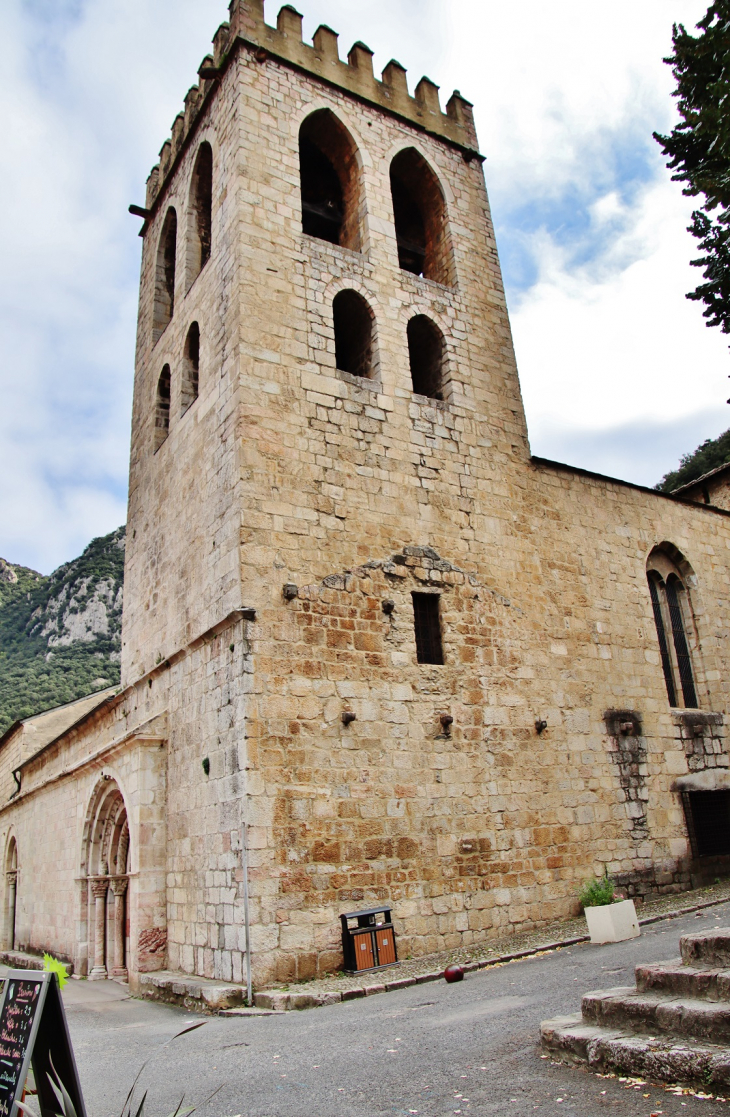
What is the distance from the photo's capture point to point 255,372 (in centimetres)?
956

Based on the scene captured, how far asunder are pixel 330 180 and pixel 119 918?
488 inches

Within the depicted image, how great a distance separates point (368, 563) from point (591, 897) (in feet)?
17.0

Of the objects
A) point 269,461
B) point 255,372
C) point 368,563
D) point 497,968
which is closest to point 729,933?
point 497,968

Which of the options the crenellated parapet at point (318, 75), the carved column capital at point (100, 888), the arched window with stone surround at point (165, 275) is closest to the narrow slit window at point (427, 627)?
the carved column capital at point (100, 888)

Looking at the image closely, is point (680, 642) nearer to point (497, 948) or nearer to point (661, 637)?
point (661, 637)

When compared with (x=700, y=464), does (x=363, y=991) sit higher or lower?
lower

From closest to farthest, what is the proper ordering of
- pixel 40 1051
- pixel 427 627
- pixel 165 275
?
pixel 40 1051 → pixel 427 627 → pixel 165 275

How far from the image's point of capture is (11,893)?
19.1m

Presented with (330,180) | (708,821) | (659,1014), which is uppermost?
(330,180)

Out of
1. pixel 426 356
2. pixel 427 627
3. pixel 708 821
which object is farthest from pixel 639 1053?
pixel 426 356

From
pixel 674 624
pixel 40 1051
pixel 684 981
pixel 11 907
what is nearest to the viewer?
pixel 40 1051

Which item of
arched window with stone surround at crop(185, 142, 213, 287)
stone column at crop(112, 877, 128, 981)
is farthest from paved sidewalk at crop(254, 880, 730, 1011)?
arched window with stone surround at crop(185, 142, 213, 287)

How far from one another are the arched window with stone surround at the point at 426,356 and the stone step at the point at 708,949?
343 inches

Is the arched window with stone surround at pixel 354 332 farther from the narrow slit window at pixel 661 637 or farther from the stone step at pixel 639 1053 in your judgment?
the stone step at pixel 639 1053
